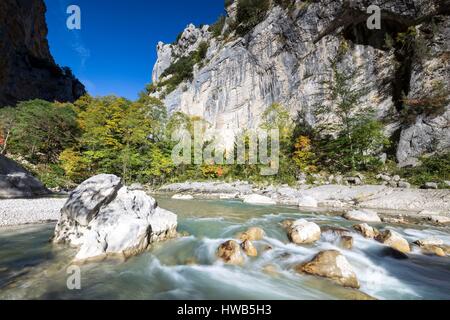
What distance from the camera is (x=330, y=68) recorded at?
26797mm

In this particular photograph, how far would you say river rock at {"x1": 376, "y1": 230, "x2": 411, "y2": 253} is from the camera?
580 cm

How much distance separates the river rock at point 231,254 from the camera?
4.83 m

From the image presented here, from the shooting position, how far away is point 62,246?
17.5 feet

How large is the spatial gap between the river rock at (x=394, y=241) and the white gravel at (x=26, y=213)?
10.7 meters

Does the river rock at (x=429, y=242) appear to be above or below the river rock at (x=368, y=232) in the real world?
below

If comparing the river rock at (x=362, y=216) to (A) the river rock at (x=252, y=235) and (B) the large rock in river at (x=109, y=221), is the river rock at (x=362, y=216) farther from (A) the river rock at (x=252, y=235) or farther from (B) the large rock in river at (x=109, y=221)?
(B) the large rock in river at (x=109, y=221)

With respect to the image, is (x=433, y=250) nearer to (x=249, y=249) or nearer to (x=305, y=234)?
(x=305, y=234)

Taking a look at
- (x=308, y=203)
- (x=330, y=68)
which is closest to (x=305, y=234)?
(x=308, y=203)

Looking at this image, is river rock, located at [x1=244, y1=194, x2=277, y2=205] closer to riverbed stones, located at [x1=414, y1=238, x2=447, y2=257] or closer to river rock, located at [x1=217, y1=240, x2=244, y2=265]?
riverbed stones, located at [x1=414, y1=238, x2=447, y2=257]

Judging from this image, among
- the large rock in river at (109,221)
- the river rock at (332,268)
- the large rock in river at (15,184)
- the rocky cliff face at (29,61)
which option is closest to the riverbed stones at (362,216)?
the river rock at (332,268)

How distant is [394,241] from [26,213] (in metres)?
12.0

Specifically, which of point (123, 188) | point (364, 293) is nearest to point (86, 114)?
point (123, 188)

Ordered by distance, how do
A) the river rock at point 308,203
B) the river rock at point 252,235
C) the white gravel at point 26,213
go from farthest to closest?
the river rock at point 308,203 < the white gravel at point 26,213 < the river rock at point 252,235

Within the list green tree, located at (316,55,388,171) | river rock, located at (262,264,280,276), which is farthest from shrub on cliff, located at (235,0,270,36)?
river rock, located at (262,264,280,276)
